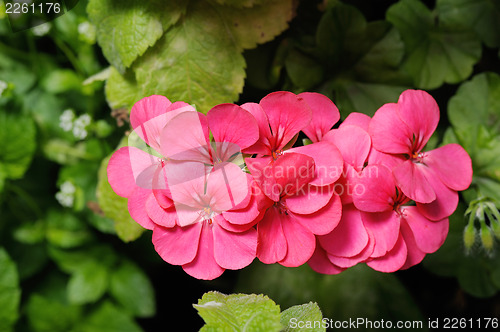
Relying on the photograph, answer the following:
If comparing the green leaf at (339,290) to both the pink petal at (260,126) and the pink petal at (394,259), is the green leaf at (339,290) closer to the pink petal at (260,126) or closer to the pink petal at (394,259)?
the pink petal at (394,259)

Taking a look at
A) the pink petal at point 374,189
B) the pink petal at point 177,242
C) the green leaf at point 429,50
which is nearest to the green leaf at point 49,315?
the pink petal at point 177,242

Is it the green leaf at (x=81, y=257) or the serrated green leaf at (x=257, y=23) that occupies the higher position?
the serrated green leaf at (x=257, y=23)

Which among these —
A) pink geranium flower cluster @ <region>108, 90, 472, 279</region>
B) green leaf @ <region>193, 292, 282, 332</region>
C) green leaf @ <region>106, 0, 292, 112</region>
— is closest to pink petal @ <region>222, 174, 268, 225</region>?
pink geranium flower cluster @ <region>108, 90, 472, 279</region>

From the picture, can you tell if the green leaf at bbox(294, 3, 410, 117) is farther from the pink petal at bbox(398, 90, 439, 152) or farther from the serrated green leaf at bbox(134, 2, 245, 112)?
the pink petal at bbox(398, 90, 439, 152)

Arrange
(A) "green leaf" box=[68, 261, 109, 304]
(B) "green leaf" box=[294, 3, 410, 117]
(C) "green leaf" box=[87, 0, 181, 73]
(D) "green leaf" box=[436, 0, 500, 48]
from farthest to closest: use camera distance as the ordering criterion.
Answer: (A) "green leaf" box=[68, 261, 109, 304] < (D) "green leaf" box=[436, 0, 500, 48] < (B) "green leaf" box=[294, 3, 410, 117] < (C) "green leaf" box=[87, 0, 181, 73]

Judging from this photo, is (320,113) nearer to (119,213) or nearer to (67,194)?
(119,213)

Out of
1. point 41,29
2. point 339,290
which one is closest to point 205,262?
point 339,290

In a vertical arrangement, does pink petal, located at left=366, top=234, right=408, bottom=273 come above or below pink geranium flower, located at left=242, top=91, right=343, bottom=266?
below
